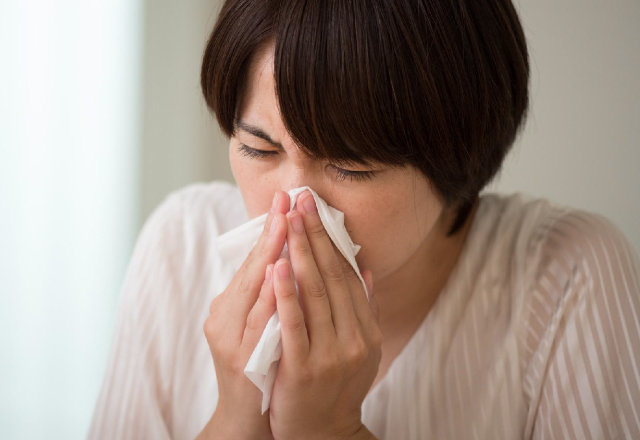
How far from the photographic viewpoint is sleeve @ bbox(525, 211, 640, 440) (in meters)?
0.96

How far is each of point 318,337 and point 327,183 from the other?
0.23 metres

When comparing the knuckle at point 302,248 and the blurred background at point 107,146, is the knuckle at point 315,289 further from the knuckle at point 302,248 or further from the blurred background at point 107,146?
the blurred background at point 107,146

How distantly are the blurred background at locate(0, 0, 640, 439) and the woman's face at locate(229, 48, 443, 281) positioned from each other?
0.46 metres

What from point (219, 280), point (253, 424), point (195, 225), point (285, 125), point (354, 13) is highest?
point (354, 13)

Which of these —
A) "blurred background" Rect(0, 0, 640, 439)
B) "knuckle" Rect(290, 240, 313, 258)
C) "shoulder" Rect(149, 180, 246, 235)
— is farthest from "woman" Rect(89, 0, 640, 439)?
"blurred background" Rect(0, 0, 640, 439)

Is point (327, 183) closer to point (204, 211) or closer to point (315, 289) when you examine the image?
point (315, 289)

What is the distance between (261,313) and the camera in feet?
2.88

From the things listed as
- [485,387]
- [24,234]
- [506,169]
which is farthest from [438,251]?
[24,234]

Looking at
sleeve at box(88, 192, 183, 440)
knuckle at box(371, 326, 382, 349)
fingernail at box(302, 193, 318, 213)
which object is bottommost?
sleeve at box(88, 192, 183, 440)

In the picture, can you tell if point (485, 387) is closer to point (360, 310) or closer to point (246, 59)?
point (360, 310)

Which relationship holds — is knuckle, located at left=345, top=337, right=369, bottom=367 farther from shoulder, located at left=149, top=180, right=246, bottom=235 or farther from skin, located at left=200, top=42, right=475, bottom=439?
shoulder, located at left=149, top=180, right=246, bottom=235

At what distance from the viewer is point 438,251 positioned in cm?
118

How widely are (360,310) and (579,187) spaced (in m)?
0.99

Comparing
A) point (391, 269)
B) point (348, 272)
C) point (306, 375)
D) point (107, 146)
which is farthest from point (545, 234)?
point (107, 146)
